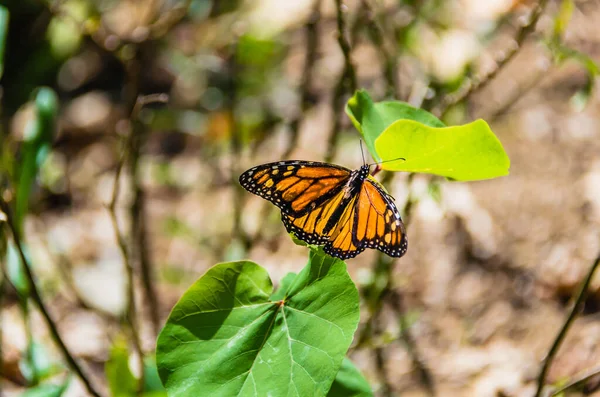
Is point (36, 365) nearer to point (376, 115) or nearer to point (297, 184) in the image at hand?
point (297, 184)

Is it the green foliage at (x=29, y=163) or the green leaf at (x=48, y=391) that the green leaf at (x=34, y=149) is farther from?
the green leaf at (x=48, y=391)

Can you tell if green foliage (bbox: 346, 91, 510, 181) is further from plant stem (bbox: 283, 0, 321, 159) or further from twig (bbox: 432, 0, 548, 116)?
plant stem (bbox: 283, 0, 321, 159)

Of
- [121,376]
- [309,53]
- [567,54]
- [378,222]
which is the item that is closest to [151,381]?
[121,376]

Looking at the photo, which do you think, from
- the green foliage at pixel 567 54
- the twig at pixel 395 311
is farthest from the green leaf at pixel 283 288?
the green foliage at pixel 567 54

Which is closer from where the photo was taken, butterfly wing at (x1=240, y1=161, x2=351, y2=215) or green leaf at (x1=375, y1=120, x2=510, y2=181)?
green leaf at (x1=375, y1=120, x2=510, y2=181)

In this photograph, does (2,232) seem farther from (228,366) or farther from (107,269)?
(107,269)

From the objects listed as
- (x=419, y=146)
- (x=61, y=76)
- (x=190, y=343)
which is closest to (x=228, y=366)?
(x=190, y=343)

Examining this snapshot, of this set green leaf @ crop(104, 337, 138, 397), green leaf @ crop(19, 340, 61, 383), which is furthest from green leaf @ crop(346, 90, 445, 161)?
green leaf @ crop(19, 340, 61, 383)
